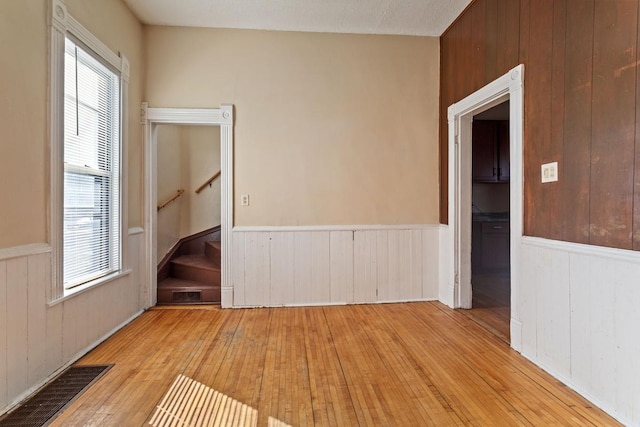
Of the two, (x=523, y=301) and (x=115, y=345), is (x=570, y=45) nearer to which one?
(x=523, y=301)

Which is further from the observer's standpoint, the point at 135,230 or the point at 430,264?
the point at 430,264

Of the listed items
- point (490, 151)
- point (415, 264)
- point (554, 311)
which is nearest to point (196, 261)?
point (415, 264)

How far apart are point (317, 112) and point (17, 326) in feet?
9.65

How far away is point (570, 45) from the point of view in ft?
6.51

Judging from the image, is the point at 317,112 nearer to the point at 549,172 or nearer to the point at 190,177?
the point at 549,172

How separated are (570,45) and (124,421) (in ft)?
10.7

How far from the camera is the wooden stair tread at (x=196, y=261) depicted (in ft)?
12.9

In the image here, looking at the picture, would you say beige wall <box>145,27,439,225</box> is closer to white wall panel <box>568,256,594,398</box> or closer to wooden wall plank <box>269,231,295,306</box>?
wooden wall plank <box>269,231,295,306</box>

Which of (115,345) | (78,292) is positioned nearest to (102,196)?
(78,292)

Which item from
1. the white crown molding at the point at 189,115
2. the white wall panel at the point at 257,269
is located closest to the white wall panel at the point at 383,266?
the white wall panel at the point at 257,269

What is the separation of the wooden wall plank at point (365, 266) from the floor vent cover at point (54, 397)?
2.32 m

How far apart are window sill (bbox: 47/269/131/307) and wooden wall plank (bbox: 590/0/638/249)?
328 centimetres

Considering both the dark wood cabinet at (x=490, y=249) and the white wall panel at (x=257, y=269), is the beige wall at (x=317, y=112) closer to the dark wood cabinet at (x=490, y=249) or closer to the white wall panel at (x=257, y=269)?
the white wall panel at (x=257, y=269)

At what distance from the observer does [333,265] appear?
141 inches
